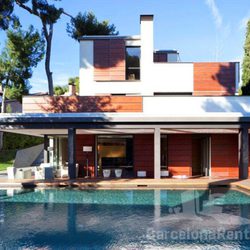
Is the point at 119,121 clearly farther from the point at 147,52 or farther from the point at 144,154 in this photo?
the point at 147,52

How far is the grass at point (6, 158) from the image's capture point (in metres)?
28.3

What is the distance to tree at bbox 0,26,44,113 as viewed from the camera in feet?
91.0

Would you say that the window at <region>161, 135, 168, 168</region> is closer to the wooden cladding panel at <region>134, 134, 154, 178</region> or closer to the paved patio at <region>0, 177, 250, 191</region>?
the wooden cladding panel at <region>134, 134, 154, 178</region>

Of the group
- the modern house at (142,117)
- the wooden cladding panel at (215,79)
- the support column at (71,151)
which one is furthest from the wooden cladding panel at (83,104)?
the wooden cladding panel at (215,79)

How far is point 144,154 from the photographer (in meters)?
21.4

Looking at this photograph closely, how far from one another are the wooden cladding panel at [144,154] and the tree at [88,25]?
12.2 m

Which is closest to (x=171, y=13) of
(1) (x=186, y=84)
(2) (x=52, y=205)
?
(1) (x=186, y=84)

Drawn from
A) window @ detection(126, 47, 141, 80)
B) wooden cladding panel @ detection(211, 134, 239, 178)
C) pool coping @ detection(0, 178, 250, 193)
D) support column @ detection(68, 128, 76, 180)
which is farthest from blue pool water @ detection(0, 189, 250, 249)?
window @ detection(126, 47, 141, 80)

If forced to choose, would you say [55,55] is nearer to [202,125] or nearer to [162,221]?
[202,125]

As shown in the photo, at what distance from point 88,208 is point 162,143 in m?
9.96

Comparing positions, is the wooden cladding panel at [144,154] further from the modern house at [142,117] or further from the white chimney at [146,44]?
the white chimney at [146,44]

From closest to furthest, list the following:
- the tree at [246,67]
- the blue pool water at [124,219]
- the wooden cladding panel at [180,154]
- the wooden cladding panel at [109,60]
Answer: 1. the blue pool water at [124,219]
2. the wooden cladding panel at [180,154]
3. the wooden cladding panel at [109,60]
4. the tree at [246,67]

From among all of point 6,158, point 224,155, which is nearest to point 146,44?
point 224,155

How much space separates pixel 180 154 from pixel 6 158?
50.2 feet
